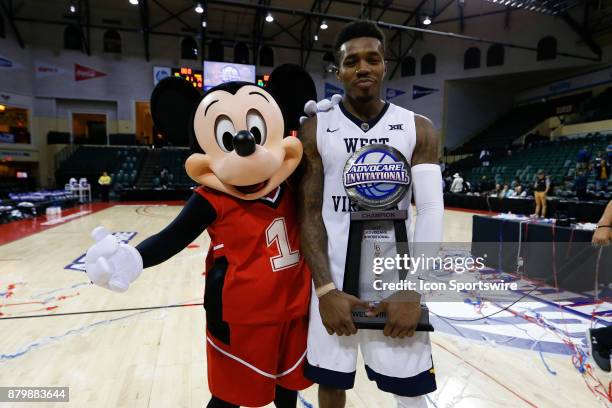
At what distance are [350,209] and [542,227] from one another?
3730 mm

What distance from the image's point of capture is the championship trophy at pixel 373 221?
1213 millimetres

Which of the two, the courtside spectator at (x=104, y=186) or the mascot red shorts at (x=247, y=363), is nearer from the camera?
the mascot red shorts at (x=247, y=363)

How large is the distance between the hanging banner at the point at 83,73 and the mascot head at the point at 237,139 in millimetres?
18664

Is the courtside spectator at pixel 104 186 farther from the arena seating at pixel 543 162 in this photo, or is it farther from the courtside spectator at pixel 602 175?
the courtside spectator at pixel 602 175

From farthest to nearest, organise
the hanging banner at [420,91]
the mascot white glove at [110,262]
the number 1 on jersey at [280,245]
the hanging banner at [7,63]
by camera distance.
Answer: the hanging banner at [420,91] → the hanging banner at [7,63] → the number 1 on jersey at [280,245] → the mascot white glove at [110,262]

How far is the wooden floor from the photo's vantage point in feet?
6.64

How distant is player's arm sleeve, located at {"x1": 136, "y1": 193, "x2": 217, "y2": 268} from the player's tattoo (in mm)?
322

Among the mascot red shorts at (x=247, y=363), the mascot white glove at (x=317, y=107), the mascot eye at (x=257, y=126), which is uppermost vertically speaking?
the mascot white glove at (x=317, y=107)

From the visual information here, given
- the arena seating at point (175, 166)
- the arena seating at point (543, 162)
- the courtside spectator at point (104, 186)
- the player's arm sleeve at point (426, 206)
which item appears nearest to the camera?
the player's arm sleeve at point (426, 206)

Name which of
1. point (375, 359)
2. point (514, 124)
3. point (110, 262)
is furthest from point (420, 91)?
point (110, 262)

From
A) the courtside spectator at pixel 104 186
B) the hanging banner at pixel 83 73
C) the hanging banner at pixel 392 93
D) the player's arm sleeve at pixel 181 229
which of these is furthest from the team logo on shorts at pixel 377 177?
the hanging banner at pixel 83 73

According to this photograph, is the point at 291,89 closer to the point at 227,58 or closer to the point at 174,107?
the point at 174,107

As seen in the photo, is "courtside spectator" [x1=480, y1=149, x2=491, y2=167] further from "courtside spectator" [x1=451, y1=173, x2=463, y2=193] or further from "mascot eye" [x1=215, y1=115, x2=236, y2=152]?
"mascot eye" [x1=215, y1=115, x2=236, y2=152]

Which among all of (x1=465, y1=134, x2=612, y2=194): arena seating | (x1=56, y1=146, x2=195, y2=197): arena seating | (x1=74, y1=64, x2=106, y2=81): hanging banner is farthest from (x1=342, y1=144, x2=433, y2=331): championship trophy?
(x1=74, y1=64, x2=106, y2=81): hanging banner
